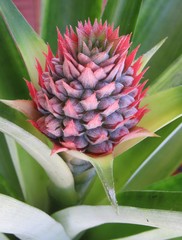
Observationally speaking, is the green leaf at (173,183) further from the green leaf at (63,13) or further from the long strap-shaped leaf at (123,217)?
the green leaf at (63,13)

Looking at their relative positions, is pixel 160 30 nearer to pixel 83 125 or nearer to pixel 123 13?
pixel 123 13

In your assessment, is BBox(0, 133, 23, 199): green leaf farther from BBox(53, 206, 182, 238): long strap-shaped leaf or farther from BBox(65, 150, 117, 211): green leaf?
BBox(65, 150, 117, 211): green leaf

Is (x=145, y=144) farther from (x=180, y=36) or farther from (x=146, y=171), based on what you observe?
(x=180, y=36)

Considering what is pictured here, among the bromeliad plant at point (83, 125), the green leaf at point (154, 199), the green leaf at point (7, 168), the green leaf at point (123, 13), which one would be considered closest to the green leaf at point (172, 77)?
the bromeliad plant at point (83, 125)

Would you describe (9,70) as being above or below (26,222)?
above

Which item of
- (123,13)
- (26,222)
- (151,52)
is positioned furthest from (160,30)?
(26,222)

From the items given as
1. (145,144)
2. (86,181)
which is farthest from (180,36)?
(86,181)
